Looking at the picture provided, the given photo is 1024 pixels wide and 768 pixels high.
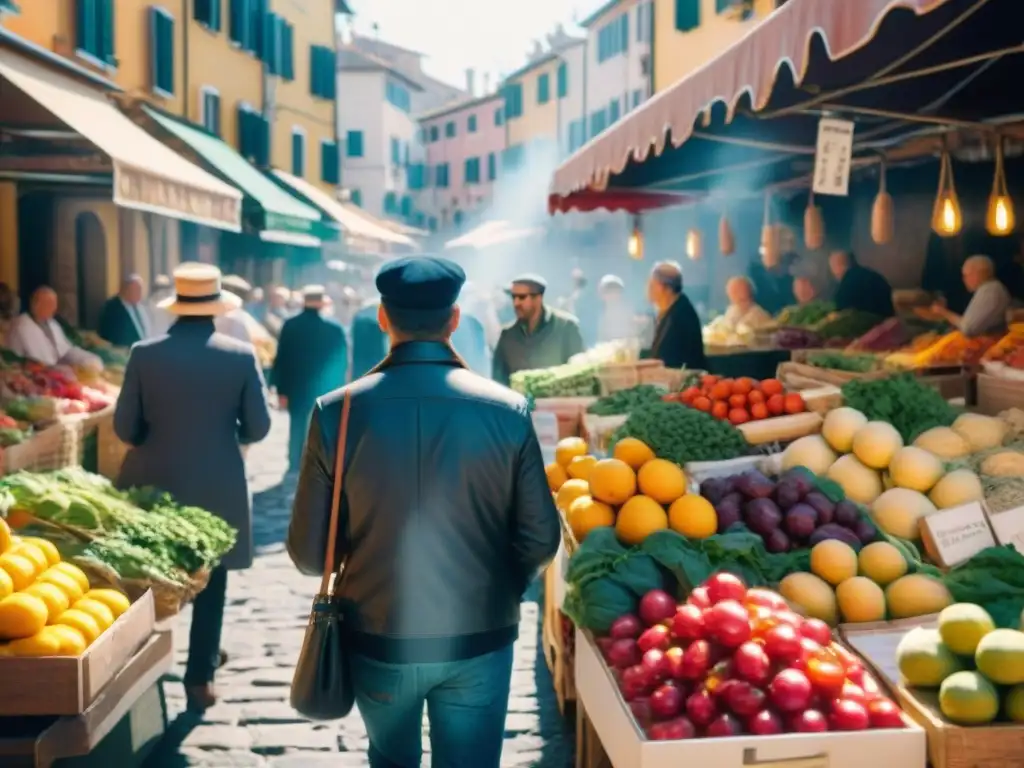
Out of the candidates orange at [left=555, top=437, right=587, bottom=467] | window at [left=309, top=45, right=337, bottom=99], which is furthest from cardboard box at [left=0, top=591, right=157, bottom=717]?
window at [left=309, top=45, right=337, bottom=99]

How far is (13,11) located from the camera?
817 cm

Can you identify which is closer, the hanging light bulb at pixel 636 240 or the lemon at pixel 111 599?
the lemon at pixel 111 599

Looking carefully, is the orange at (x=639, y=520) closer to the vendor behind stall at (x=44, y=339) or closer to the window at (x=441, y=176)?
the vendor behind stall at (x=44, y=339)

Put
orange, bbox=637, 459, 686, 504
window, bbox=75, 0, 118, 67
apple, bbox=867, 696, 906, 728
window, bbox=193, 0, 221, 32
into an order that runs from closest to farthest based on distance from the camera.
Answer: apple, bbox=867, 696, 906, 728
orange, bbox=637, 459, 686, 504
window, bbox=75, 0, 118, 67
window, bbox=193, 0, 221, 32

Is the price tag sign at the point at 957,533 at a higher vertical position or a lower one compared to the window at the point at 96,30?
lower

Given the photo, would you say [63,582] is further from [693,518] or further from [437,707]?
[693,518]

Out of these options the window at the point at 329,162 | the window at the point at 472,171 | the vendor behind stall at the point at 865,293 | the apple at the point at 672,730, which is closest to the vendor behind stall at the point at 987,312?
the vendor behind stall at the point at 865,293

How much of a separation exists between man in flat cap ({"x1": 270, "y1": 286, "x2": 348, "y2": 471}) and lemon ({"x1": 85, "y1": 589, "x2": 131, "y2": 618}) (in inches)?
270

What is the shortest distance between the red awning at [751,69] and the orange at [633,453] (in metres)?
1.54

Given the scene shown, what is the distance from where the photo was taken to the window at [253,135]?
2448 centimetres

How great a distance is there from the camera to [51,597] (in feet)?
13.2

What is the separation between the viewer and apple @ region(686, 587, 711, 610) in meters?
3.54

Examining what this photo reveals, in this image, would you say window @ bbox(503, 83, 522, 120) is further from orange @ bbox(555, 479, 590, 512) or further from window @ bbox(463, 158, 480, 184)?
orange @ bbox(555, 479, 590, 512)

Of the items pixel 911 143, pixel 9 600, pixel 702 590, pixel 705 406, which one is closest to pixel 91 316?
pixel 911 143
